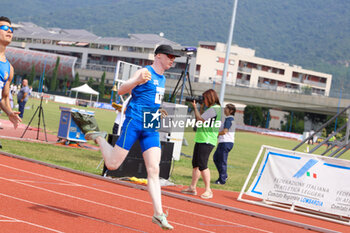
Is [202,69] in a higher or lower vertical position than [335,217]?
higher

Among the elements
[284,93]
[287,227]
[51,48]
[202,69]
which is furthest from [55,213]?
[51,48]

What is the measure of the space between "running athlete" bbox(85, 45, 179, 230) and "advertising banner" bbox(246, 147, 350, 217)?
195 inches

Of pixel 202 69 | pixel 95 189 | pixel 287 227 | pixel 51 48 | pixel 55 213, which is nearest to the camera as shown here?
pixel 55 213

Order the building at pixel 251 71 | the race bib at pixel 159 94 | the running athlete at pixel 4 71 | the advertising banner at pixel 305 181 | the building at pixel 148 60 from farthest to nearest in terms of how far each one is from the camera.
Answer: the building at pixel 251 71 < the building at pixel 148 60 < the advertising banner at pixel 305 181 < the running athlete at pixel 4 71 < the race bib at pixel 159 94

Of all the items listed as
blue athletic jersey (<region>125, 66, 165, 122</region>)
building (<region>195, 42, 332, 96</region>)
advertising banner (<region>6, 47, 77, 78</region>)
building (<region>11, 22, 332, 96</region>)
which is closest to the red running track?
blue athletic jersey (<region>125, 66, 165, 122</region>)

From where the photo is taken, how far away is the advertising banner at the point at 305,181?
35.9 ft

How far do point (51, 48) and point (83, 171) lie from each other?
132 metres

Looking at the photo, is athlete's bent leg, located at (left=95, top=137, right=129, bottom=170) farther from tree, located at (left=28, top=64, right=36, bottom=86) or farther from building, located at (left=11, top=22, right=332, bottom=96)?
tree, located at (left=28, top=64, right=36, bottom=86)

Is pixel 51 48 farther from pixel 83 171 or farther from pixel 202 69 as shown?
pixel 83 171

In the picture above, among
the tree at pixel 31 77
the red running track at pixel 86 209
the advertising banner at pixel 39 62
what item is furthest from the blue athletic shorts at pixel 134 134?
the advertising banner at pixel 39 62

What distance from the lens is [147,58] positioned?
118938 millimetres

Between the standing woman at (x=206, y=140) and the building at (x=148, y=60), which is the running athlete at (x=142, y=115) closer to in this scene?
the standing woman at (x=206, y=140)

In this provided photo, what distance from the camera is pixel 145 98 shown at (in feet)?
23.6

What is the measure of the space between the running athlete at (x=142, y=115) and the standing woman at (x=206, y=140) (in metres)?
3.70
